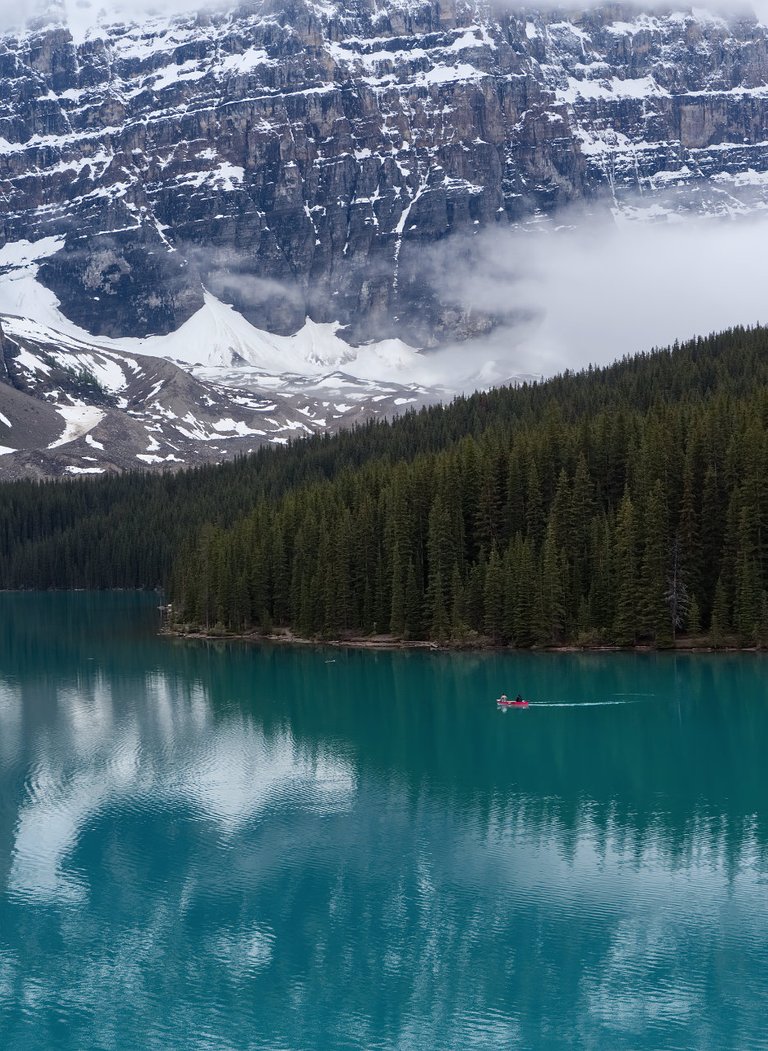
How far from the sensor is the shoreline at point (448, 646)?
93.3 metres

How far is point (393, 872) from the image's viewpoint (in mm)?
42438

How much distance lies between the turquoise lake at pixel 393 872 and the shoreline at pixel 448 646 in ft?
46.3

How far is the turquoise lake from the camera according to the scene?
32344 millimetres

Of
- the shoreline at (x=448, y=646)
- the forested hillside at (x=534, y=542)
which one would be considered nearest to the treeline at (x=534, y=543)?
the forested hillside at (x=534, y=542)

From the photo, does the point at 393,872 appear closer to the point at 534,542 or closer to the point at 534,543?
the point at 534,542

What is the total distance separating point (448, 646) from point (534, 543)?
37.6ft

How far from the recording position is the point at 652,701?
72.5 meters

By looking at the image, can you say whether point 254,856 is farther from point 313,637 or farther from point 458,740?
point 313,637

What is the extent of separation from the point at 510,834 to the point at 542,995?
13.7 m

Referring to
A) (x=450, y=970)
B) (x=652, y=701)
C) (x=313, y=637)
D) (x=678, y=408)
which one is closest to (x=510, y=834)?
(x=450, y=970)

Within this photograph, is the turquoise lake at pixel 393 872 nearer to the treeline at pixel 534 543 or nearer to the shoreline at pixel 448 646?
the shoreline at pixel 448 646

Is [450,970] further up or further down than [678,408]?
further up

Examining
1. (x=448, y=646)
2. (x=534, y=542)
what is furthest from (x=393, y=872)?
(x=534, y=542)

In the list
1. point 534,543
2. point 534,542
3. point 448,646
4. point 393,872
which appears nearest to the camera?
point 393,872
